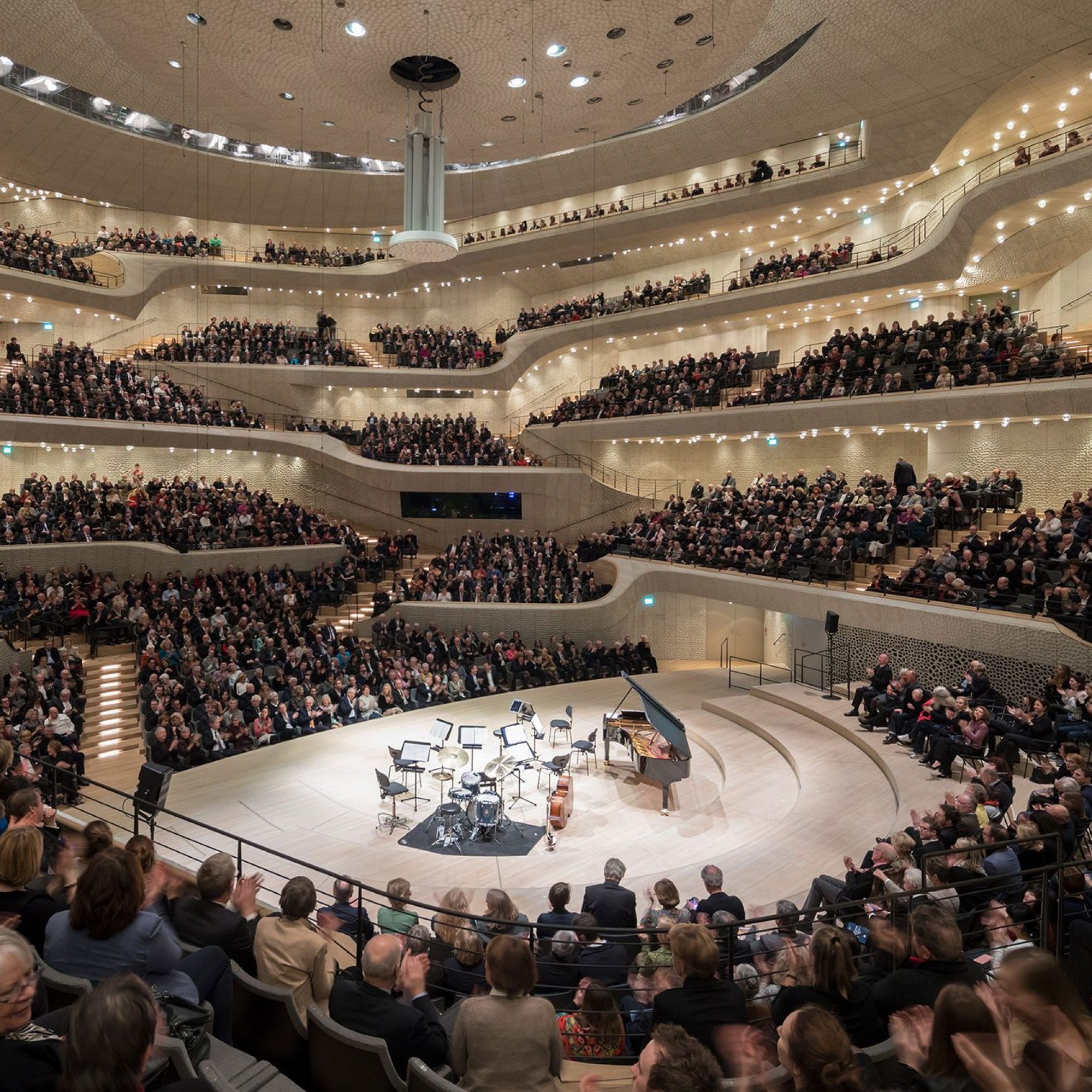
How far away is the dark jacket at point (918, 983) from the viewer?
9.99 feet

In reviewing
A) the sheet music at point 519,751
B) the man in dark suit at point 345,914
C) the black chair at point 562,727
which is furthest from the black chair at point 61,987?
the black chair at point 562,727

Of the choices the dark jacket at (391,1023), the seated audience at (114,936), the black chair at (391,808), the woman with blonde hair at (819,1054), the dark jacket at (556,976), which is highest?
the woman with blonde hair at (819,1054)

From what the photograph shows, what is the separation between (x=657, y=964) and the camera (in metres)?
4.48

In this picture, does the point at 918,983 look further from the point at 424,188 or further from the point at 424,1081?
the point at 424,188

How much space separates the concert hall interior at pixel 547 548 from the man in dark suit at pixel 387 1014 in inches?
0.7

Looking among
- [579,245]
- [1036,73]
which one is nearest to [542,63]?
[1036,73]

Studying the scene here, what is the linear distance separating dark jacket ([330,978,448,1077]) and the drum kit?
6.50 metres

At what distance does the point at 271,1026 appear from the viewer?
3.16m

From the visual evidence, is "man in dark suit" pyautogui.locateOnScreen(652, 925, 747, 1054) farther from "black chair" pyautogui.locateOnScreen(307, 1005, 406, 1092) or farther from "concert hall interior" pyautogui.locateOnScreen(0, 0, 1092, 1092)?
"black chair" pyautogui.locateOnScreen(307, 1005, 406, 1092)

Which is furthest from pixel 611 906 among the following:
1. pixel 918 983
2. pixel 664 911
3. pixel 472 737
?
pixel 472 737

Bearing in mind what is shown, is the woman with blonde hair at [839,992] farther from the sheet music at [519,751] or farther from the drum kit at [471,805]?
the sheet music at [519,751]

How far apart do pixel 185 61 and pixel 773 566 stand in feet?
47.7

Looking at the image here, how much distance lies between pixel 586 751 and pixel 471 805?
9.32 ft

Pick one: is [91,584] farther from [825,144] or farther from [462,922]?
[825,144]
